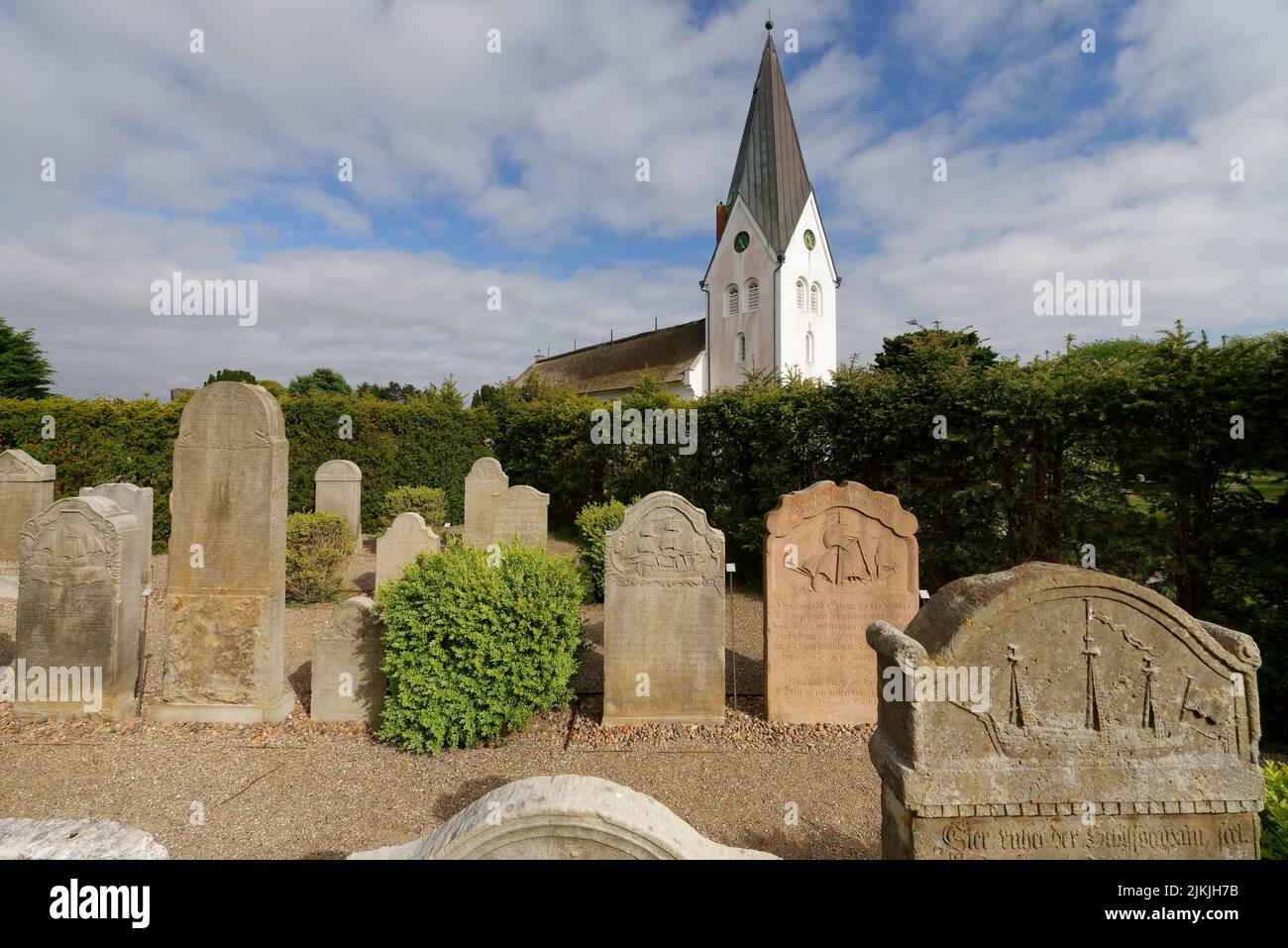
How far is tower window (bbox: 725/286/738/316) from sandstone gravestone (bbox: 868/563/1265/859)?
31.5m

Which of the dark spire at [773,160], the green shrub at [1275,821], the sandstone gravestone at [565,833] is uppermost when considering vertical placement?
the dark spire at [773,160]

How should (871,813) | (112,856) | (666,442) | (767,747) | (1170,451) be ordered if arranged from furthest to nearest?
(666,442), (1170,451), (767,747), (871,813), (112,856)

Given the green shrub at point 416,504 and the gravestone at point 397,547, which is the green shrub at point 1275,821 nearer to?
the gravestone at point 397,547

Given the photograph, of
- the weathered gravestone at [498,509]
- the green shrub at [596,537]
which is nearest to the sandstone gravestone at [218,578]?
the weathered gravestone at [498,509]

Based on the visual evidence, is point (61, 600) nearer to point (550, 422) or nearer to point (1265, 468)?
point (1265, 468)

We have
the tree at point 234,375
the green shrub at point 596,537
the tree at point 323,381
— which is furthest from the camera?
the tree at point 323,381

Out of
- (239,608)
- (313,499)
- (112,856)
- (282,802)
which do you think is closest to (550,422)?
(313,499)

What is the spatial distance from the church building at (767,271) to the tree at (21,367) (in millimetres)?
31436

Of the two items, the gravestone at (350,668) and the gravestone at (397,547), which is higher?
the gravestone at (397,547)

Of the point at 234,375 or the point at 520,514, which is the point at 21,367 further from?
the point at 520,514

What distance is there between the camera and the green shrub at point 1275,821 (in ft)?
8.92

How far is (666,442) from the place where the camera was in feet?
42.7

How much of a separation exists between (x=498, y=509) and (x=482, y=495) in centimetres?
169

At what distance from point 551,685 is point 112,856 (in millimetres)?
3255
